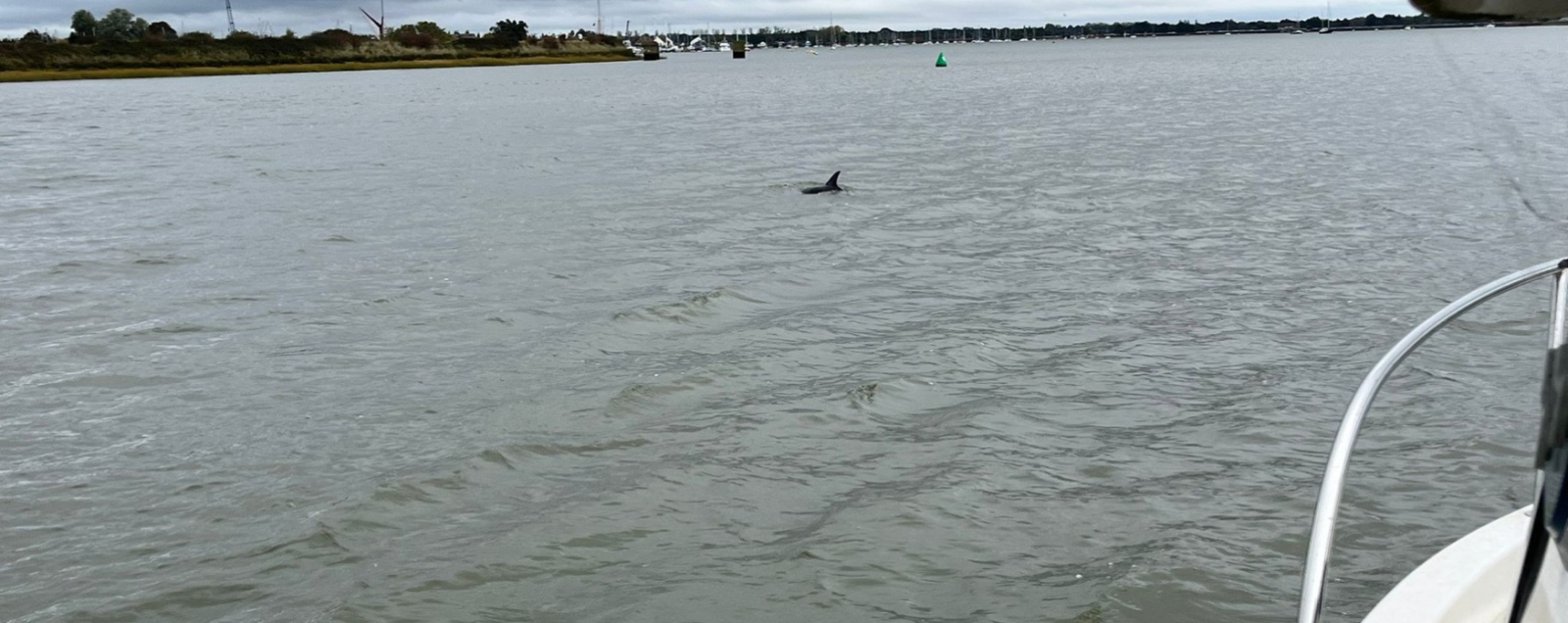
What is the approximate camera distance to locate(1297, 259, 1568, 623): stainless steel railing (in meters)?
2.99

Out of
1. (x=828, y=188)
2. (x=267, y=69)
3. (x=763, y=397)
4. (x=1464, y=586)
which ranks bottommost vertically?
(x=763, y=397)

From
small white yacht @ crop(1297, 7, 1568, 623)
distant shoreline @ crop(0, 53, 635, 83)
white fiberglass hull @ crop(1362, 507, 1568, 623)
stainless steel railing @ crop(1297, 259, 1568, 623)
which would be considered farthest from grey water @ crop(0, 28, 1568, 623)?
distant shoreline @ crop(0, 53, 635, 83)

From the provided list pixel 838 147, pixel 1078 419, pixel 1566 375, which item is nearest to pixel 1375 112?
pixel 838 147

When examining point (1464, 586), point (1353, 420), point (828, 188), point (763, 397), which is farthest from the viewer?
A: point (828, 188)

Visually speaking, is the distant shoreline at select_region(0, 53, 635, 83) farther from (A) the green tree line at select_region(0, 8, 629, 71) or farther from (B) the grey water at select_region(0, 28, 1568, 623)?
(B) the grey water at select_region(0, 28, 1568, 623)

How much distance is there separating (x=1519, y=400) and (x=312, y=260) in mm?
13364

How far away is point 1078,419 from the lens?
29.7 feet

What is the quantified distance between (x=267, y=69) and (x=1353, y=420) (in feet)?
504

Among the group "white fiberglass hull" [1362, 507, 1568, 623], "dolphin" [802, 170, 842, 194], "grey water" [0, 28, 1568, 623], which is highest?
"white fiberglass hull" [1362, 507, 1568, 623]

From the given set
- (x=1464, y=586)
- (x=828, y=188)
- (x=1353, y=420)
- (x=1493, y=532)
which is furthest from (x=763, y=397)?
(x=828, y=188)

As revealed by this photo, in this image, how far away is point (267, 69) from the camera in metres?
144

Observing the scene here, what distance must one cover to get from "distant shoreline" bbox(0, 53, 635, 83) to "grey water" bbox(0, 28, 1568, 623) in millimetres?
113611

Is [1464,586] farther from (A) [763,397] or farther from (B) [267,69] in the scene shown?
(B) [267,69]

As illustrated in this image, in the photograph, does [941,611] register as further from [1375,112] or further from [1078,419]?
[1375,112]
